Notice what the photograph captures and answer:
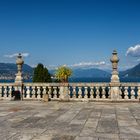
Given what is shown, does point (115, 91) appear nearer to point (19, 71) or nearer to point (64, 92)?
point (64, 92)

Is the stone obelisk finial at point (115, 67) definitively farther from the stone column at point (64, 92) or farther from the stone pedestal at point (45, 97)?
the stone pedestal at point (45, 97)

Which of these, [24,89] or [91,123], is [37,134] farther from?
[24,89]

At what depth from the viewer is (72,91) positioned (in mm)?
18812

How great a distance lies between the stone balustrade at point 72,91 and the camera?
17.9m

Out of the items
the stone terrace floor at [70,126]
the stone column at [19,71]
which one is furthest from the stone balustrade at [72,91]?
the stone terrace floor at [70,126]

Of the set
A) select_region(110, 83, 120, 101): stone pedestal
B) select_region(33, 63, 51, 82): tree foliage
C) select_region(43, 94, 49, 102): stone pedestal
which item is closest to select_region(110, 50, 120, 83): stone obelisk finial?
select_region(110, 83, 120, 101): stone pedestal

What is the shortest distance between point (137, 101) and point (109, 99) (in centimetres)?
172

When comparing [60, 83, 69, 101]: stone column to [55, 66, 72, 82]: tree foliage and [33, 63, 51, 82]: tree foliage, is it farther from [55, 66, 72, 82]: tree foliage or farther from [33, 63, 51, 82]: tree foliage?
[33, 63, 51, 82]: tree foliage

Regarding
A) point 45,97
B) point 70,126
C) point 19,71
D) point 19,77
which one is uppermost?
point 19,71

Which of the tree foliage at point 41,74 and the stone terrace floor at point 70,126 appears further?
the tree foliage at point 41,74

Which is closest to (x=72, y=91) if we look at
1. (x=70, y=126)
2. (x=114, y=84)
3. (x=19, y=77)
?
(x=114, y=84)

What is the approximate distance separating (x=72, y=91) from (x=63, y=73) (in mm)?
1542

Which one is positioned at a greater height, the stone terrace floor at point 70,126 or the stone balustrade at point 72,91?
the stone balustrade at point 72,91

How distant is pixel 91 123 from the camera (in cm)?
1052
